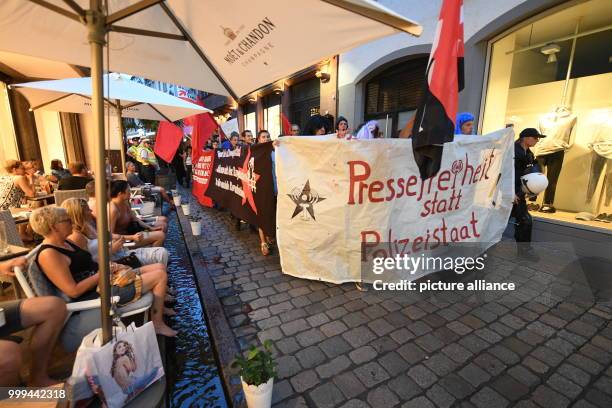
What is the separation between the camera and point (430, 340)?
2682 mm

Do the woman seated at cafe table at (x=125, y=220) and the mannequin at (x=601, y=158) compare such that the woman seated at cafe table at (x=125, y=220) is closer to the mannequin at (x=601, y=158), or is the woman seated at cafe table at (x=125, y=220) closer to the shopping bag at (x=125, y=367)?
the shopping bag at (x=125, y=367)

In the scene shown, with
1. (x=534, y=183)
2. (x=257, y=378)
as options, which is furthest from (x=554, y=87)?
(x=257, y=378)

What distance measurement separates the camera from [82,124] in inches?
432

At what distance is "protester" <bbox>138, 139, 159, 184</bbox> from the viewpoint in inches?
400

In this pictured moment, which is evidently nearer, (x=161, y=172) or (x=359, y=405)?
(x=359, y=405)

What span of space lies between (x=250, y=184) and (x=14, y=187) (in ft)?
12.9

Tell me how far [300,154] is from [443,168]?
1.94 metres

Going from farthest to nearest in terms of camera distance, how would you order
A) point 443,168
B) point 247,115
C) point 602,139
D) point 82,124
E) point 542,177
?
point 247,115 < point 82,124 < point 602,139 < point 542,177 < point 443,168

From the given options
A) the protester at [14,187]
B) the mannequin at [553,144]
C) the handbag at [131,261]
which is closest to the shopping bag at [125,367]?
the handbag at [131,261]

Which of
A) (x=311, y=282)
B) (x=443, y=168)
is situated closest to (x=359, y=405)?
(x=311, y=282)

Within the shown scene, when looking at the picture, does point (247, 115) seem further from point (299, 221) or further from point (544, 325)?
point (544, 325)

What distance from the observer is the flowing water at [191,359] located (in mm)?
2162

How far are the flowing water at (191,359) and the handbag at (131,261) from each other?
73 cm

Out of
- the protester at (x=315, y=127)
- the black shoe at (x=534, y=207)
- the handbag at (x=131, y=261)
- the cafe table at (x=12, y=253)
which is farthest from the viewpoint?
the black shoe at (x=534, y=207)
